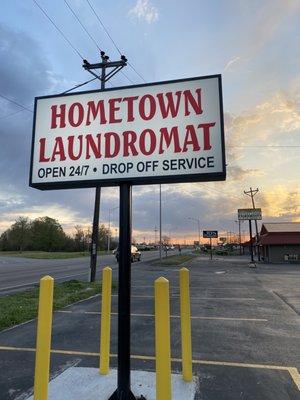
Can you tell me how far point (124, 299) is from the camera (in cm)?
458

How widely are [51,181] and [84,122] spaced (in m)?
0.82

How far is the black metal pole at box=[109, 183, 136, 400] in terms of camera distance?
4402 millimetres

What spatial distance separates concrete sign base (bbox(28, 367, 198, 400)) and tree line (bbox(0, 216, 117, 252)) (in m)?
115

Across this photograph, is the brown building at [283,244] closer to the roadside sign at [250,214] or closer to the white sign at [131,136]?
the roadside sign at [250,214]

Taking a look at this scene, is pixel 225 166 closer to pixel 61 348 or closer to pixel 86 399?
pixel 86 399

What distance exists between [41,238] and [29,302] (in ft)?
398

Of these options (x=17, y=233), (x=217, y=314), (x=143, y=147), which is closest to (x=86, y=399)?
(x=143, y=147)

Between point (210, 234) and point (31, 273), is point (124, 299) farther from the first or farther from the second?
point (210, 234)

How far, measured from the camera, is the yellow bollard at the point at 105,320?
5.05 meters

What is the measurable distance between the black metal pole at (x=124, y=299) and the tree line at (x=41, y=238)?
115849 millimetres

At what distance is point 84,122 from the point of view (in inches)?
199

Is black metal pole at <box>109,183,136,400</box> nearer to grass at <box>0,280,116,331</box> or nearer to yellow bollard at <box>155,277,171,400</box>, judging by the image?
yellow bollard at <box>155,277,171,400</box>

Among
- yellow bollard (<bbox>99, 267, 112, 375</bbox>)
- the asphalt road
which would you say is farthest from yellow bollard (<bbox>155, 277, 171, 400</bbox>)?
the asphalt road

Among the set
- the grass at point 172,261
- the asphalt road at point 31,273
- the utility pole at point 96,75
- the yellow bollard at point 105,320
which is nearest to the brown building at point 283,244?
the grass at point 172,261
